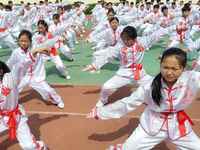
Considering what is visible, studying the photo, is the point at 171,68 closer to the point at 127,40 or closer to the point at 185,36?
the point at 127,40

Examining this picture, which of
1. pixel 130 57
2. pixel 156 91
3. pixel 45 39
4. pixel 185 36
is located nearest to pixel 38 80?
pixel 45 39

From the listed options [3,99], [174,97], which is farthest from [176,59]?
[3,99]

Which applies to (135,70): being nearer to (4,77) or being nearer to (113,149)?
(113,149)

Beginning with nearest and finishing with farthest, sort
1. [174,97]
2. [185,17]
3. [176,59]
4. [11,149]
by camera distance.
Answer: [176,59] < [174,97] < [11,149] < [185,17]

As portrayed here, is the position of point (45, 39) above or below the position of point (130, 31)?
below

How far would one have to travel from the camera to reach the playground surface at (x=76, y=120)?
3.17 m

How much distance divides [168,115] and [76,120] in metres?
1.98

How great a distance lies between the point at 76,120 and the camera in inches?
148

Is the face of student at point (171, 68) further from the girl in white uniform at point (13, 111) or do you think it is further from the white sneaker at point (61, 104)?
the white sneaker at point (61, 104)

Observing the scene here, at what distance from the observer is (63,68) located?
5.57 meters

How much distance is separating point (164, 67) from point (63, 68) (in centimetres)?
391

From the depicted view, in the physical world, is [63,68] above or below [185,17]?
below

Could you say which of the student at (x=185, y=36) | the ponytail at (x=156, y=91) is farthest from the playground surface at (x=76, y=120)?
the student at (x=185, y=36)

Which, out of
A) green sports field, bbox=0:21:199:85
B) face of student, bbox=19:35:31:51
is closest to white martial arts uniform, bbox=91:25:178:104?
face of student, bbox=19:35:31:51
